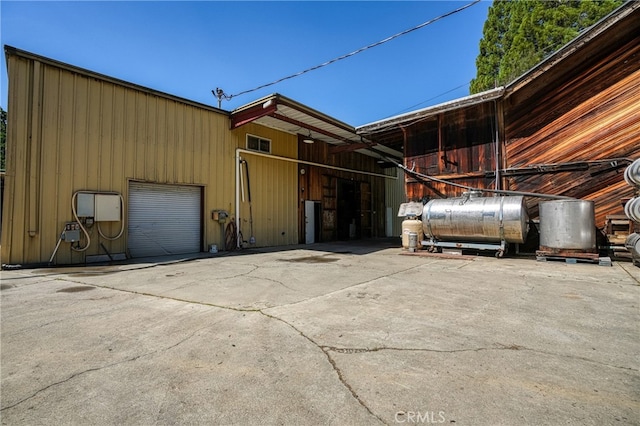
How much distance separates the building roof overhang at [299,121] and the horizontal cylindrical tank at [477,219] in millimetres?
5044

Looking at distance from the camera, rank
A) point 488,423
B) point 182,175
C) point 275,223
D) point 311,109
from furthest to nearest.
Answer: point 275,223 < point 311,109 < point 182,175 < point 488,423

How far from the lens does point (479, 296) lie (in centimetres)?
406

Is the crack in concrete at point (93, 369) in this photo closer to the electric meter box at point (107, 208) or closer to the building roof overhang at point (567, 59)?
the electric meter box at point (107, 208)

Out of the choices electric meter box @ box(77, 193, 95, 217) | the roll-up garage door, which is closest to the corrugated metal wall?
the roll-up garage door

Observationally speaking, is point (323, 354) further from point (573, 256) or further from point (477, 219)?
point (573, 256)

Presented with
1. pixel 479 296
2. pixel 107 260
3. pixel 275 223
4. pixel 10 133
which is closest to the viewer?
pixel 479 296

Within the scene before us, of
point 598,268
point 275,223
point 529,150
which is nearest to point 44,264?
point 275,223

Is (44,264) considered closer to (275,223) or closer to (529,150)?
(275,223)

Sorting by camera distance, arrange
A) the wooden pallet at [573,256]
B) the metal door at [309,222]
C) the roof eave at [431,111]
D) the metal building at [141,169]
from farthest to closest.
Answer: the metal door at [309,222] → the roof eave at [431,111] → the metal building at [141,169] → the wooden pallet at [573,256]

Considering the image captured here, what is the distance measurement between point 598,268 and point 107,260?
11379 mm

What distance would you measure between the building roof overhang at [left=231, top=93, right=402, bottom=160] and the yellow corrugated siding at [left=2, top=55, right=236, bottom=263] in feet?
5.72

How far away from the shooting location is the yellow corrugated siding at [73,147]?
673cm

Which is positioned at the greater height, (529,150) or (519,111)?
(519,111)

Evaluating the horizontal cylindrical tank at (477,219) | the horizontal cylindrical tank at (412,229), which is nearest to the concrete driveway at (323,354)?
the horizontal cylindrical tank at (477,219)
